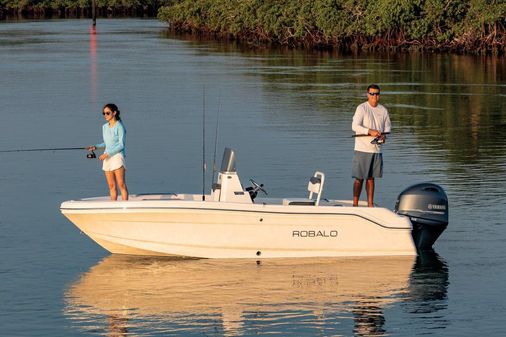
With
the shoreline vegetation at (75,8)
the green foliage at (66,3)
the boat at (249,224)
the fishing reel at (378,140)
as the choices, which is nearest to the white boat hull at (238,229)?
the boat at (249,224)

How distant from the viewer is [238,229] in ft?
55.8

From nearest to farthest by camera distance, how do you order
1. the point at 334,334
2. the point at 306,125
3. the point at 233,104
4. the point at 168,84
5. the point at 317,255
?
the point at 334,334 < the point at 317,255 < the point at 306,125 < the point at 233,104 < the point at 168,84

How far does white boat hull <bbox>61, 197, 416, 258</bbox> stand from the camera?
16.8 meters

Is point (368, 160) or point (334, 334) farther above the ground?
point (368, 160)

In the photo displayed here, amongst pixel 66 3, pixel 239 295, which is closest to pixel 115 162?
pixel 239 295

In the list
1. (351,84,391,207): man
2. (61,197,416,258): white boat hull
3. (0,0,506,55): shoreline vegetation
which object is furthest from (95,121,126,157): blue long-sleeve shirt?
(0,0,506,55): shoreline vegetation

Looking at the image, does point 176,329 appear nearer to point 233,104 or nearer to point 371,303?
point 371,303

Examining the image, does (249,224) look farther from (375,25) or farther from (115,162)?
(375,25)

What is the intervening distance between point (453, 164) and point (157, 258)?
10.0 m

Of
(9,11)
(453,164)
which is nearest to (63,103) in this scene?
(453,164)

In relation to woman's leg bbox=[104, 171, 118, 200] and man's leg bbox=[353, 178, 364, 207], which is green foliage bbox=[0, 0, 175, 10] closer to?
man's leg bbox=[353, 178, 364, 207]

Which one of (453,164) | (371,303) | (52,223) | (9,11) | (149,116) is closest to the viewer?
(371,303)

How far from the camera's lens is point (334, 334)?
1459 cm

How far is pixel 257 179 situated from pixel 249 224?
7595 millimetres
